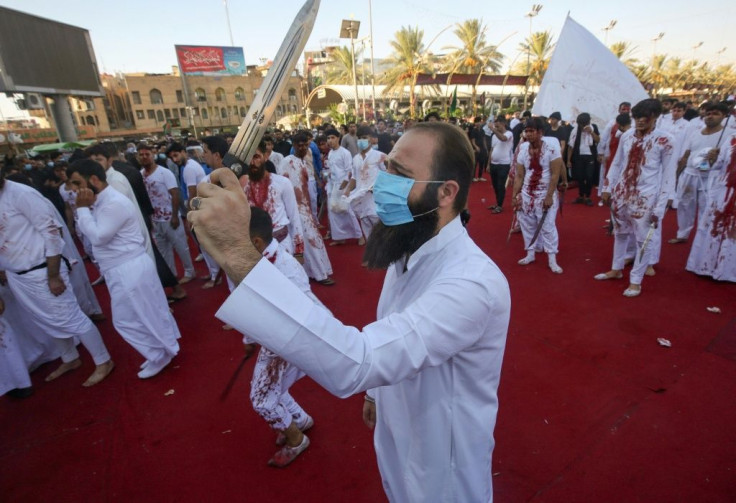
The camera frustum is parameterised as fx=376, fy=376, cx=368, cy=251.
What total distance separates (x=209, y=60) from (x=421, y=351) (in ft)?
135

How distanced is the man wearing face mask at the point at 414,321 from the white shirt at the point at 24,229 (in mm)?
3340

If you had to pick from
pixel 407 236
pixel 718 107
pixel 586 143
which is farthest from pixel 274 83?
pixel 586 143

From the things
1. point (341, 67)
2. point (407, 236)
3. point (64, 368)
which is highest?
point (341, 67)

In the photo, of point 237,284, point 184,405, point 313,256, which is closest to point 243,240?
point 237,284

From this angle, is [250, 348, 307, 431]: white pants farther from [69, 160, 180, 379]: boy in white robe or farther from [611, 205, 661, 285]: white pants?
[611, 205, 661, 285]: white pants

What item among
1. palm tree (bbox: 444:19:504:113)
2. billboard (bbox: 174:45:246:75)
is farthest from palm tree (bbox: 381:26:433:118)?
billboard (bbox: 174:45:246:75)

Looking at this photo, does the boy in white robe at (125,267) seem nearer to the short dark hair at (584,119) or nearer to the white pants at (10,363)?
the white pants at (10,363)

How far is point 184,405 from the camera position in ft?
10.5

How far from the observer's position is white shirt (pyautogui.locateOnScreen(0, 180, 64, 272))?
3174 mm

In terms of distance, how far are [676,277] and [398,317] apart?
210 inches

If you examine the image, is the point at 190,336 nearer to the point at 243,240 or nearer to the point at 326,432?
the point at 326,432

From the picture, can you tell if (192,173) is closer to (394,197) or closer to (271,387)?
(271,387)

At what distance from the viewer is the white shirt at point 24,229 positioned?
10.4 ft

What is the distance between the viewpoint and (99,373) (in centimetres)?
A: 366
